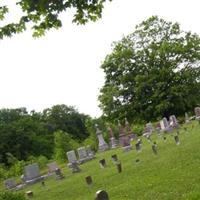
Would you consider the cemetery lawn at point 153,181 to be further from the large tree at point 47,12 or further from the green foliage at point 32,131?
the green foliage at point 32,131

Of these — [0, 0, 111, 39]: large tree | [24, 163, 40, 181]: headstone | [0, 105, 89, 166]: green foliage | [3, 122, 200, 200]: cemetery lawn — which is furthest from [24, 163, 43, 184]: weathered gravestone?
[0, 105, 89, 166]: green foliage

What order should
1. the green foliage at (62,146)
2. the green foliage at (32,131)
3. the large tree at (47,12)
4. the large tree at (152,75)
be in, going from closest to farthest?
the large tree at (47,12)
the green foliage at (62,146)
the large tree at (152,75)
the green foliage at (32,131)

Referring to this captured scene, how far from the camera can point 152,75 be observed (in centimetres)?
5147

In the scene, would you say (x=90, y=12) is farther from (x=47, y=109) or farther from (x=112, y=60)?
(x=47, y=109)

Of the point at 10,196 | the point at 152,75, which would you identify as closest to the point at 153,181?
the point at 10,196

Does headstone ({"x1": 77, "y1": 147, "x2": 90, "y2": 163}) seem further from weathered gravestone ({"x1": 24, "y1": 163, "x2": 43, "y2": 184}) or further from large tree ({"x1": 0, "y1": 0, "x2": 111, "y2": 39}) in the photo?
large tree ({"x1": 0, "y1": 0, "x2": 111, "y2": 39})

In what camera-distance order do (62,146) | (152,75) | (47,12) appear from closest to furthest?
Answer: (47,12) < (62,146) < (152,75)

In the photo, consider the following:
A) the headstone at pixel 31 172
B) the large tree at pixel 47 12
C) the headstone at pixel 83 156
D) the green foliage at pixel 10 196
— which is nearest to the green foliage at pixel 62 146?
the headstone at pixel 83 156

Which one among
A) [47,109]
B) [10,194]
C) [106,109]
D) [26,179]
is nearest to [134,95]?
[106,109]

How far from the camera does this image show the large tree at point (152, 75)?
5059 cm

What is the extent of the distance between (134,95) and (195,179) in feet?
A: 136

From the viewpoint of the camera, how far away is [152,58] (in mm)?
53094

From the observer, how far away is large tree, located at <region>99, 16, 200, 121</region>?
166 ft

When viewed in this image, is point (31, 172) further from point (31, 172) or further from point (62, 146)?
point (62, 146)
